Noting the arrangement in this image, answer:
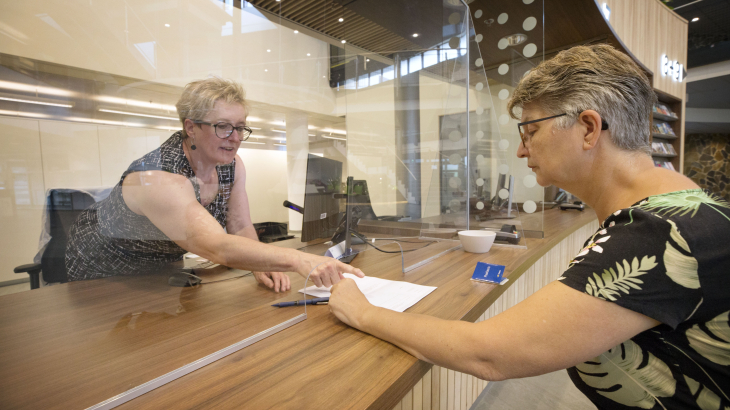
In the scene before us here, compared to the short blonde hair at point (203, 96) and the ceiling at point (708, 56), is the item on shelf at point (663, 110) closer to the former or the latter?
the ceiling at point (708, 56)

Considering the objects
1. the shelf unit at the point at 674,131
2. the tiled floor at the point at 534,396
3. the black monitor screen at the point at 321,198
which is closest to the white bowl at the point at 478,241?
the black monitor screen at the point at 321,198

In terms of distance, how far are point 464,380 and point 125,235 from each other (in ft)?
3.93

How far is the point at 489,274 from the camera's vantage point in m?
1.14

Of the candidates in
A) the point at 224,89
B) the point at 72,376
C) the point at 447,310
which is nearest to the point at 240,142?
the point at 224,89

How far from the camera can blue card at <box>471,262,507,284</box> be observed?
111 cm

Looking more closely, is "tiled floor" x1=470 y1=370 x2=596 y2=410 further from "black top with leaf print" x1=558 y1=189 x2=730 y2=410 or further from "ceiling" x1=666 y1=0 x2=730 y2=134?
"ceiling" x1=666 y1=0 x2=730 y2=134

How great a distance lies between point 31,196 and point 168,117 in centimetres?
25

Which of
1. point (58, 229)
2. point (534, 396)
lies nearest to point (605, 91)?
point (58, 229)

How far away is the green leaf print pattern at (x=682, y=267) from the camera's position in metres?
0.51

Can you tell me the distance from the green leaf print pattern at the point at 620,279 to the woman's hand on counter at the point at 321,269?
0.55m

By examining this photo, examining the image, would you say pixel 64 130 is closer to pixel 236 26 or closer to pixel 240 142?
pixel 240 142

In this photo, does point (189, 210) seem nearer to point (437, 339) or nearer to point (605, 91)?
point (437, 339)

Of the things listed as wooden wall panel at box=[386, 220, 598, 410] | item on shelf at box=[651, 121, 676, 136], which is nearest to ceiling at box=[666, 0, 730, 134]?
item on shelf at box=[651, 121, 676, 136]

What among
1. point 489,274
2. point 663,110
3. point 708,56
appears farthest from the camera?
point 708,56
